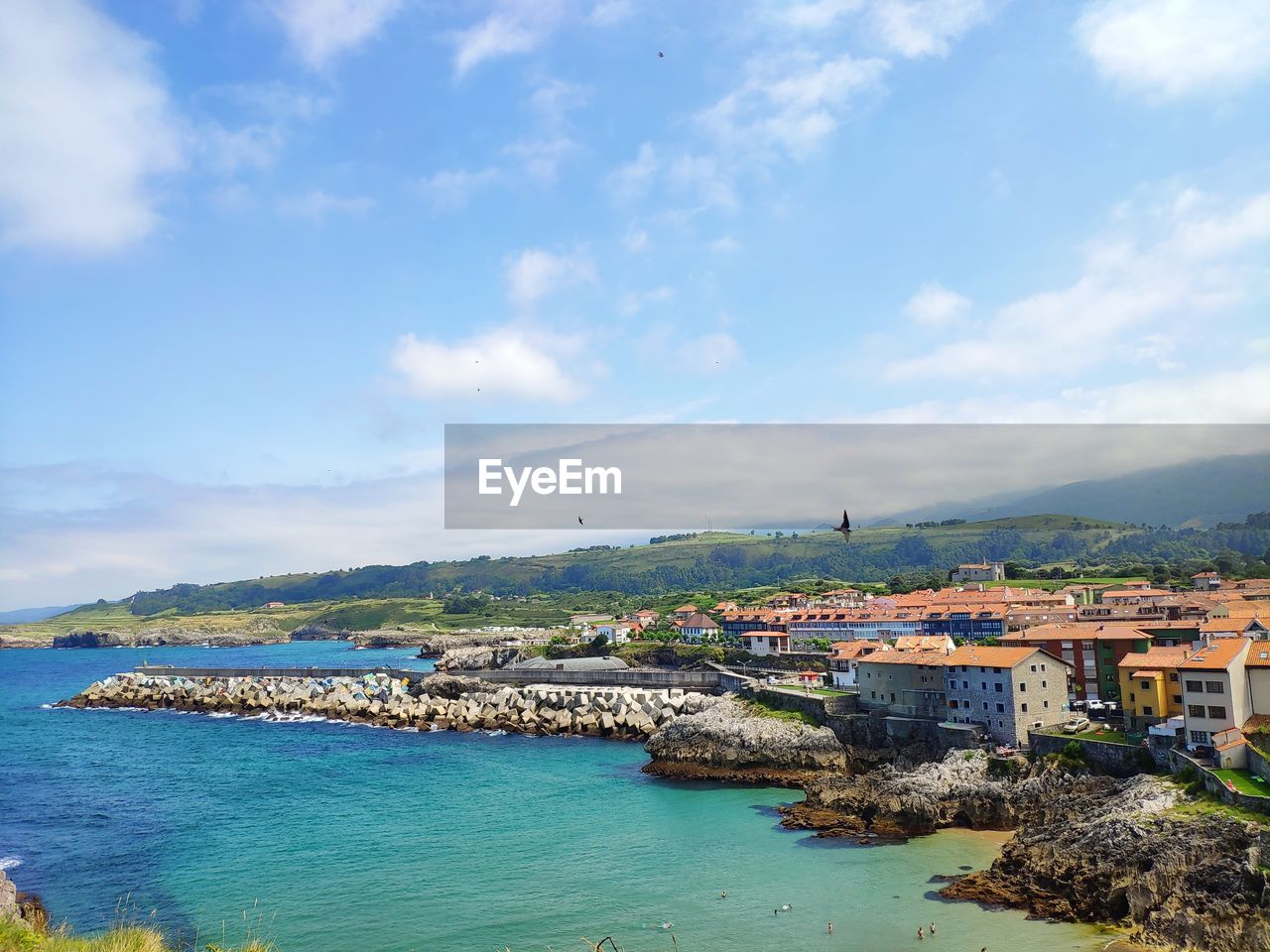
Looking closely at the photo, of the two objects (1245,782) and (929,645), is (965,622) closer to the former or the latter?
(929,645)

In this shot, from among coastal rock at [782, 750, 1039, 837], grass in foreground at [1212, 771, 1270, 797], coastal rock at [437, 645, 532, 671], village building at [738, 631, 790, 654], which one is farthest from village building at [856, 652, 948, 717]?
coastal rock at [437, 645, 532, 671]

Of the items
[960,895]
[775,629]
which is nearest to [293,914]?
[960,895]

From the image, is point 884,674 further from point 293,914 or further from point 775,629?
point 775,629

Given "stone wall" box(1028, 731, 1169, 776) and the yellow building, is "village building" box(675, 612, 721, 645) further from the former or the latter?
"stone wall" box(1028, 731, 1169, 776)

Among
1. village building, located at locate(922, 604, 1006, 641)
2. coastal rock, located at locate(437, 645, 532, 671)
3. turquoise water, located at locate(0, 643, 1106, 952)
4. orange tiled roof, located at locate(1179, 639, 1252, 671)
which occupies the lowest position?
coastal rock, located at locate(437, 645, 532, 671)

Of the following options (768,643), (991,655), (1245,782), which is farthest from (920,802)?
(768,643)
